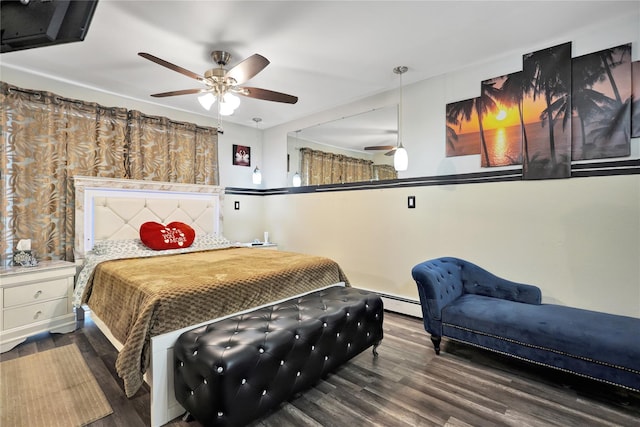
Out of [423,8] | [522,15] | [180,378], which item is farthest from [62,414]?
[522,15]

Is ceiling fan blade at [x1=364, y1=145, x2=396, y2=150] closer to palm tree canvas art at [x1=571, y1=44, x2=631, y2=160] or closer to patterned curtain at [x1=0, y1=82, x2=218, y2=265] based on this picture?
palm tree canvas art at [x1=571, y1=44, x2=631, y2=160]

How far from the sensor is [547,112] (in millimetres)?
2582

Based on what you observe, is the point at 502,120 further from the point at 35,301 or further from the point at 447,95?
the point at 35,301

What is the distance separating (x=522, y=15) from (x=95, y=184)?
4.48m

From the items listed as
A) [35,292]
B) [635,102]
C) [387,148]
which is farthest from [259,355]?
[635,102]

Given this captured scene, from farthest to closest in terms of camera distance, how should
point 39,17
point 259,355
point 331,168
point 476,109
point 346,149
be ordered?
point 331,168, point 346,149, point 476,109, point 259,355, point 39,17

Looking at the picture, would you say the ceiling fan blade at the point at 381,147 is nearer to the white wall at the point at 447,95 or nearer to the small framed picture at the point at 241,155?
the white wall at the point at 447,95

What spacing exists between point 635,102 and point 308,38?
2.64 meters

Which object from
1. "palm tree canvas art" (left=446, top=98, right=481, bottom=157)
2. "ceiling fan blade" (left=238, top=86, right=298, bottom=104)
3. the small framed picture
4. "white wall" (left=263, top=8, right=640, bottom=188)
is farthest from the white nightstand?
"palm tree canvas art" (left=446, top=98, right=481, bottom=157)

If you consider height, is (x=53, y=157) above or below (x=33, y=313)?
above

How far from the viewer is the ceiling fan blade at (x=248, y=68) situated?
6.92 feet

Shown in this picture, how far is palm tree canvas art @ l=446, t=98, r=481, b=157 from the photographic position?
298 cm

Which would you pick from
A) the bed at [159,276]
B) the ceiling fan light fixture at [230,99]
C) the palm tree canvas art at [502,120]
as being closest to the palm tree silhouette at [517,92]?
the palm tree canvas art at [502,120]

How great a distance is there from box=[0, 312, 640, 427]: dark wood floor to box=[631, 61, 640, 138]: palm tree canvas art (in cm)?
193
